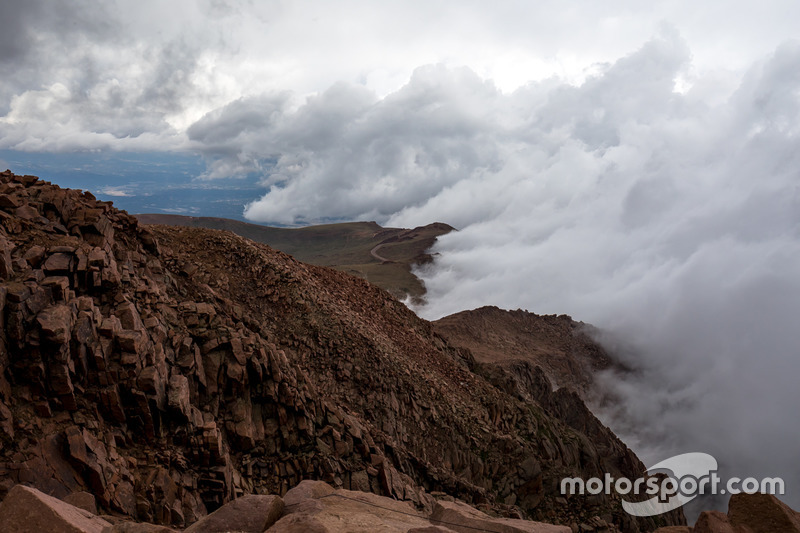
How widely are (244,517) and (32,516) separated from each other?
3.93 meters

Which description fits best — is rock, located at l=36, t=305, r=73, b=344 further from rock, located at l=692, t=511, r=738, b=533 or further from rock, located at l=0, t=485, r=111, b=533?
rock, located at l=692, t=511, r=738, b=533

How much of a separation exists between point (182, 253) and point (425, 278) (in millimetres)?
141197

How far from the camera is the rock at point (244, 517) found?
10148 mm

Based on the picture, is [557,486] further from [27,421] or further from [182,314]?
[27,421]

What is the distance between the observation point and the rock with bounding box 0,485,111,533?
8.02 m

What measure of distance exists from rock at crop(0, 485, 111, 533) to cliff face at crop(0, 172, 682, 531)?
15.1 feet

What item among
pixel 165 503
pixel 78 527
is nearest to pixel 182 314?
pixel 165 503

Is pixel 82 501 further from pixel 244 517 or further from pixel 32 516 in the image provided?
pixel 244 517

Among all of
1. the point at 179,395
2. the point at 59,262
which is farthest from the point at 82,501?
the point at 59,262

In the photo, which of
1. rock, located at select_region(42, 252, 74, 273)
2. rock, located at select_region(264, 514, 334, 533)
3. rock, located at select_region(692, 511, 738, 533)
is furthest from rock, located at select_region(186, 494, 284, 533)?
rock, located at select_region(42, 252, 74, 273)

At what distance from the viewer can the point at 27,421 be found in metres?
12.9

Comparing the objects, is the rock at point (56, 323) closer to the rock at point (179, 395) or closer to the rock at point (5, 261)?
the rock at point (5, 261)

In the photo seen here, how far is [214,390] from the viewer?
18016mm

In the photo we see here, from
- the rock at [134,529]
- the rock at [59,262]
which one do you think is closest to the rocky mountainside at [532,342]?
the rock at [59,262]
